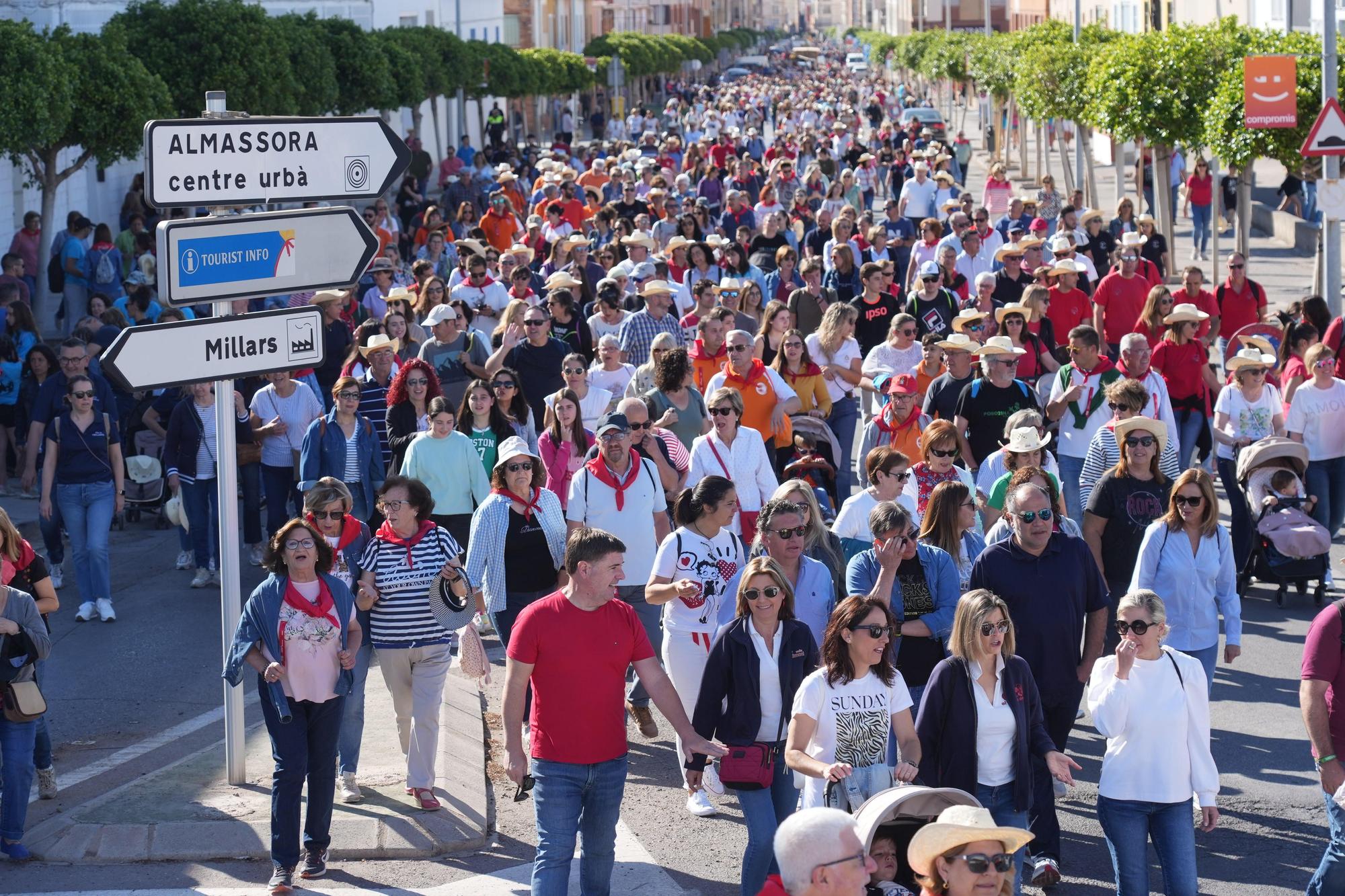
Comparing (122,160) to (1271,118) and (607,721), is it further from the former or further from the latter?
(607,721)

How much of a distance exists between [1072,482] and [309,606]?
6.07m

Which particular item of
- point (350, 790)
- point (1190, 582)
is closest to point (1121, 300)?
point (1190, 582)

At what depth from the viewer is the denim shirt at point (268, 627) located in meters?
7.33

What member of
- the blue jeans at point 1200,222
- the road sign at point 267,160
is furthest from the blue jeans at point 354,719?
the blue jeans at point 1200,222

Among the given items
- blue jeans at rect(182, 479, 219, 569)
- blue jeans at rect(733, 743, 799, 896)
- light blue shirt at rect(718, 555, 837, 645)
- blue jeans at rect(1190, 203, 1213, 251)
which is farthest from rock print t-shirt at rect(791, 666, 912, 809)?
blue jeans at rect(1190, 203, 1213, 251)

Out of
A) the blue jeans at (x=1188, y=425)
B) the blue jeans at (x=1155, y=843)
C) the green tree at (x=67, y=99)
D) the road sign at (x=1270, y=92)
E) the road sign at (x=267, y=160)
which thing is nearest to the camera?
the blue jeans at (x=1155, y=843)

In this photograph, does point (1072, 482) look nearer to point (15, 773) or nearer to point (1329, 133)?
point (1329, 133)

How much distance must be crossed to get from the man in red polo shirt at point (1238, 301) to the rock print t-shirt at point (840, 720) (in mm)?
9718

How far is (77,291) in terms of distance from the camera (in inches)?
856

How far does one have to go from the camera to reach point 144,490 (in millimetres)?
14469

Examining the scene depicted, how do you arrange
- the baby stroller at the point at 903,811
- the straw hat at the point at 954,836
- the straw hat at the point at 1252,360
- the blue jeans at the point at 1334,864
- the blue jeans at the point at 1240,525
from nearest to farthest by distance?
the straw hat at the point at 954,836 < the baby stroller at the point at 903,811 < the blue jeans at the point at 1334,864 < the blue jeans at the point at 1240,525 < the straw hat at the point at 1252,360

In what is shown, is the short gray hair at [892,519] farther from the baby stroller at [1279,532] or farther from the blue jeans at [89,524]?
the blue jeans at [89,524]

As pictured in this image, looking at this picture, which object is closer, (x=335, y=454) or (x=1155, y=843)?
(x=1155, y=843)

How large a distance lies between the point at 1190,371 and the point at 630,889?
7.01m
